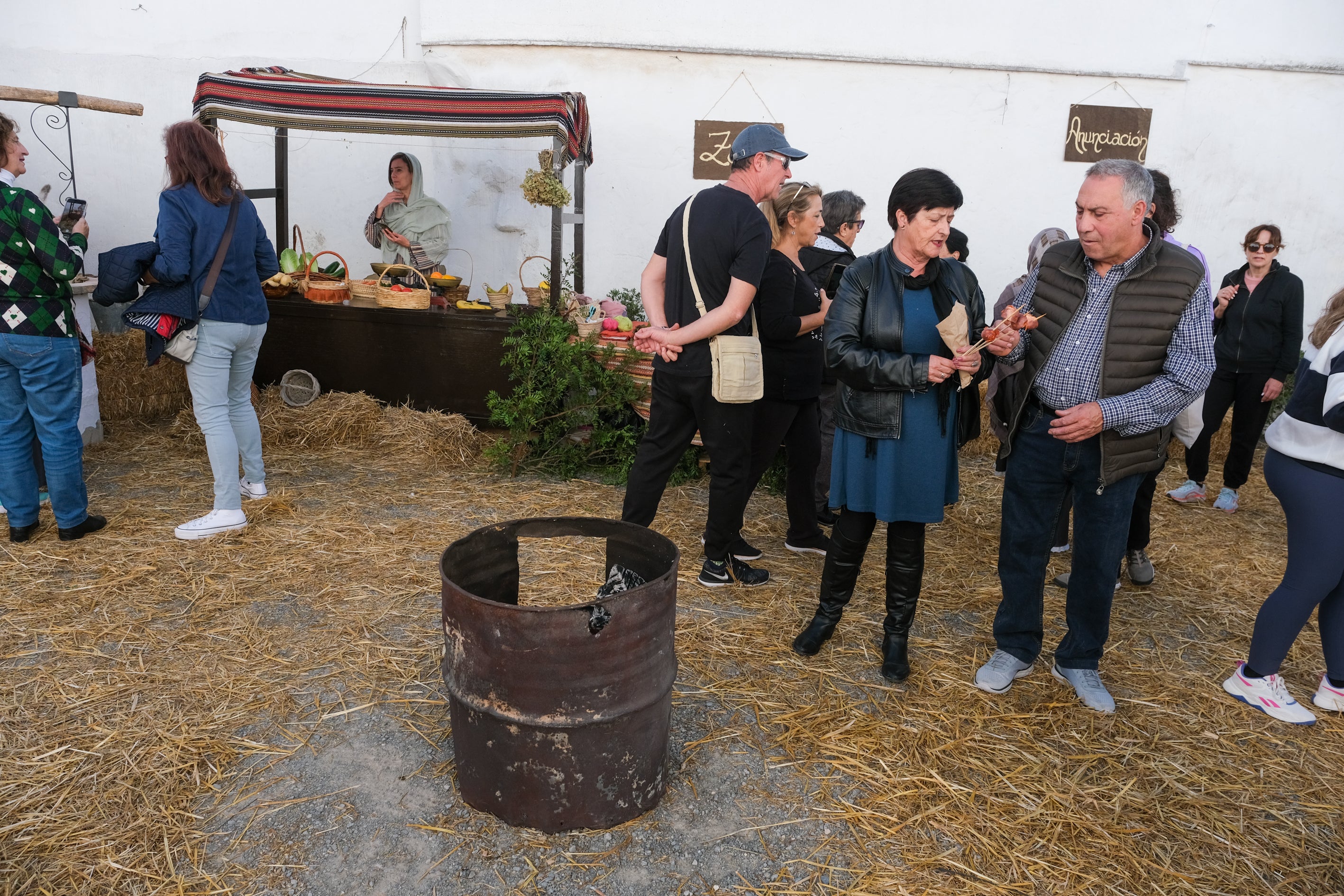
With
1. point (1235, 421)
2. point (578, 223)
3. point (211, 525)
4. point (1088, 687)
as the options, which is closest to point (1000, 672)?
point (1088, 687)

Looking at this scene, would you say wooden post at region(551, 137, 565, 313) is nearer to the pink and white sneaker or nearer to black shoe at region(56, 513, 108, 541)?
black shoe at region(56, 513, 108, 541)

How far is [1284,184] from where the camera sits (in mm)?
8117

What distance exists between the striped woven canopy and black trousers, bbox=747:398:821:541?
2.93m

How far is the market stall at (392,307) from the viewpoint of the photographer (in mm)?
6324

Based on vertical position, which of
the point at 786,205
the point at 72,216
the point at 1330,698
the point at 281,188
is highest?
the point at 281,188

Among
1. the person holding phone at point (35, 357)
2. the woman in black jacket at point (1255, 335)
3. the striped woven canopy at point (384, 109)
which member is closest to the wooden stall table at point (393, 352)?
the striped woven canopy at point (384, 109)

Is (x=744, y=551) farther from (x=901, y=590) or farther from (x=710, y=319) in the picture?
(x=710, y=319)

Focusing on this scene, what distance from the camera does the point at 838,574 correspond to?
359 centimetres

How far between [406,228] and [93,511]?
386 centimetres

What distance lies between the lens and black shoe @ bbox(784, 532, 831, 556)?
491 centimetres

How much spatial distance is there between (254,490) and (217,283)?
4.47ft

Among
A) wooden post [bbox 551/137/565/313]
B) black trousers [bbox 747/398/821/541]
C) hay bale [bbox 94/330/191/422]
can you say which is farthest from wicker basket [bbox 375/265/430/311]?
black trousers [bbox 747/398/821/541]

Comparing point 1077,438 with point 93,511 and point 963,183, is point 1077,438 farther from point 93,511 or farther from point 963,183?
point 963,183

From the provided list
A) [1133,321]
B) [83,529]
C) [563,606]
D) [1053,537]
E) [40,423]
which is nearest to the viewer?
[563,606]
